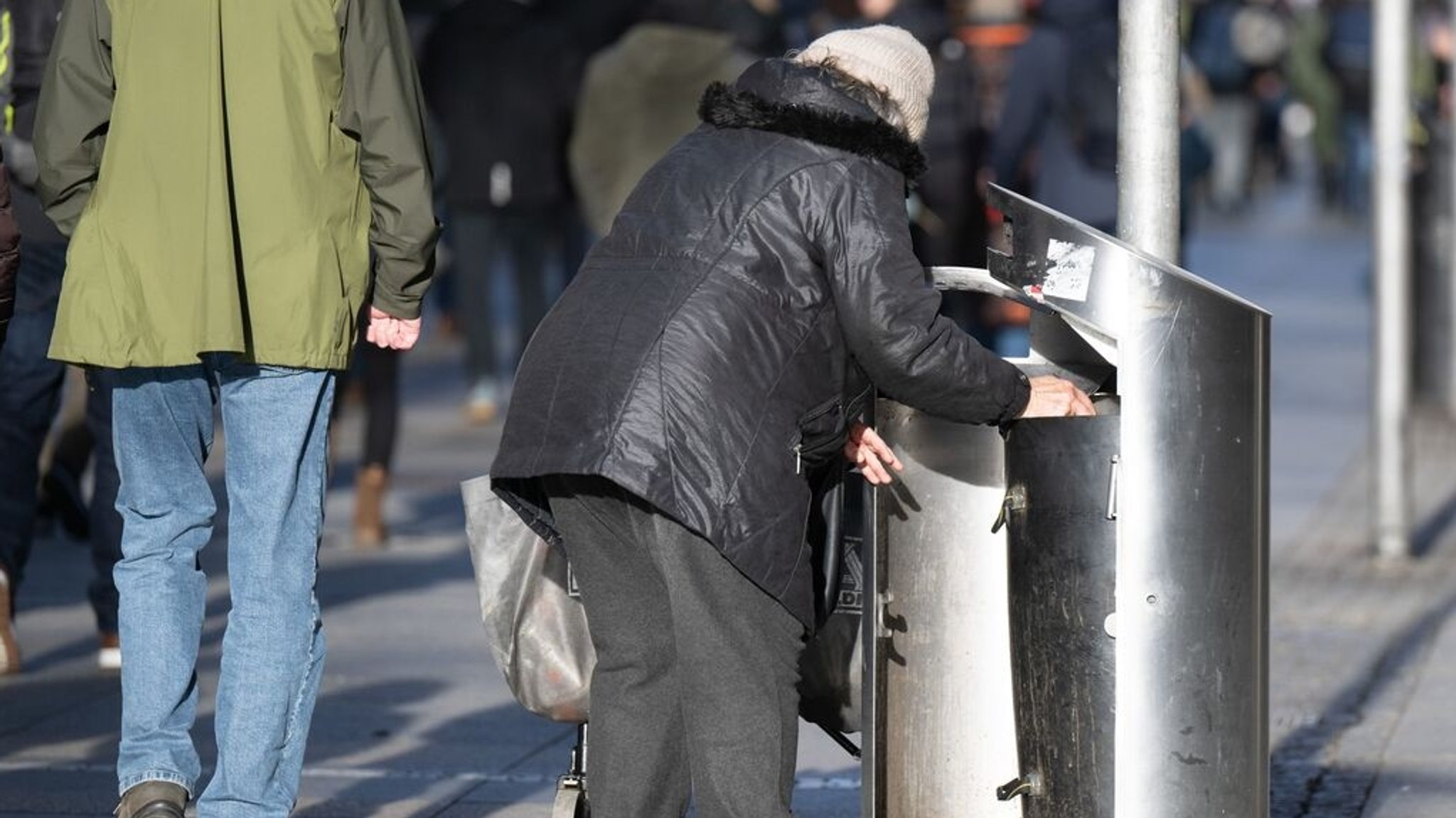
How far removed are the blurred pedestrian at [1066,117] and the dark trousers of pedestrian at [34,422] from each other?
4657mm

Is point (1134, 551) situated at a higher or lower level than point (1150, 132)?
lower

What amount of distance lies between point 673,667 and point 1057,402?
82 cm

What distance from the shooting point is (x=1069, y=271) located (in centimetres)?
446

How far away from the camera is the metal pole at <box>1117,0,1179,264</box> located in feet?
16.1

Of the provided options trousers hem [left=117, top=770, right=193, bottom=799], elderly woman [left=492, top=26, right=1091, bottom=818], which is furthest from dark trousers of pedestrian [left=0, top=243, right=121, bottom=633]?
elderly woman [left=492, top=26, right=1091, bottom=818]

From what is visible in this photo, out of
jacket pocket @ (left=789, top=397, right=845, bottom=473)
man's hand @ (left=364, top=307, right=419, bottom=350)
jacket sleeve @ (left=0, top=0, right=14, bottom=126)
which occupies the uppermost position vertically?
jacket sleeve @ (left=0, top=0, right=14, bottom=126)

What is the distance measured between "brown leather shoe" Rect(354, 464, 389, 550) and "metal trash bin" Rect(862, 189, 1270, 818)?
4582 millimetres

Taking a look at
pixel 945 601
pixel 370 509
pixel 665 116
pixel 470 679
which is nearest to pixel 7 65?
pixel 470 679

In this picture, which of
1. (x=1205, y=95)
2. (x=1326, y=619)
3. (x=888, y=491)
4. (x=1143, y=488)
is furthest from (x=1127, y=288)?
(x=1205, y=95)

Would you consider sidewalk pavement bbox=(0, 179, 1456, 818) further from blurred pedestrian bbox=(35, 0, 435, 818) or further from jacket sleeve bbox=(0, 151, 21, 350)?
jacket sleeve bbox=(0, 151, 21, 350)

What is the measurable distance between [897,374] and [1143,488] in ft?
1.49

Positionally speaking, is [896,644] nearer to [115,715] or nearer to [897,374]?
[897,374]

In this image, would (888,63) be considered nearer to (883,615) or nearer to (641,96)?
(883,615)

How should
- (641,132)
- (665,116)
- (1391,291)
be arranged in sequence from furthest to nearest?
(641,132)
(665,116)
(1391,291)
